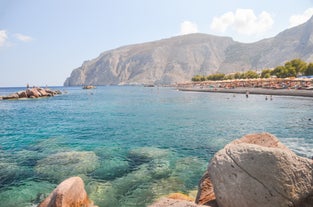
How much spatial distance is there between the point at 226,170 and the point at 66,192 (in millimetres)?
5724

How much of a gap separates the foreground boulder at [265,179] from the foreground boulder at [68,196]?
543 cm

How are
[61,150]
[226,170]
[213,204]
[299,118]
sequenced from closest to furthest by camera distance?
[226,170], [213,204], [61,150], [299,118]

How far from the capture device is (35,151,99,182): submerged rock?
13.1m

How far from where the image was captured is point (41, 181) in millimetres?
12219

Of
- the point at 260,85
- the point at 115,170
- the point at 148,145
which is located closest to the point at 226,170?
the point at 115,170

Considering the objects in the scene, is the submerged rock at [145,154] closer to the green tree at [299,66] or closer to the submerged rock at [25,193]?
the submerged rock at [25,193]

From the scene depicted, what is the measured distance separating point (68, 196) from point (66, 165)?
6650 mm

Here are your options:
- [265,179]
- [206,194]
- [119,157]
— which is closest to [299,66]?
[119,157]

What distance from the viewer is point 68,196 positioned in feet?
26.7

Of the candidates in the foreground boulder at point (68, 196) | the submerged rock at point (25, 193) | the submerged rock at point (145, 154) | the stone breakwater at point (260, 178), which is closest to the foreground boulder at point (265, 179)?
the stone breakwater at point (260, 178)

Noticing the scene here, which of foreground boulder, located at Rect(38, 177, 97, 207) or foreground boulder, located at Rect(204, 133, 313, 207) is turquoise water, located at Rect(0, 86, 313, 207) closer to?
foreground boulder, located at Rect(38, 177, 97, 207)

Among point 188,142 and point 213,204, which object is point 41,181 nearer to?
point 213,204

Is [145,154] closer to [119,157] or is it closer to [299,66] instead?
[119,157]

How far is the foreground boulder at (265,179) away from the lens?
5164 mm
